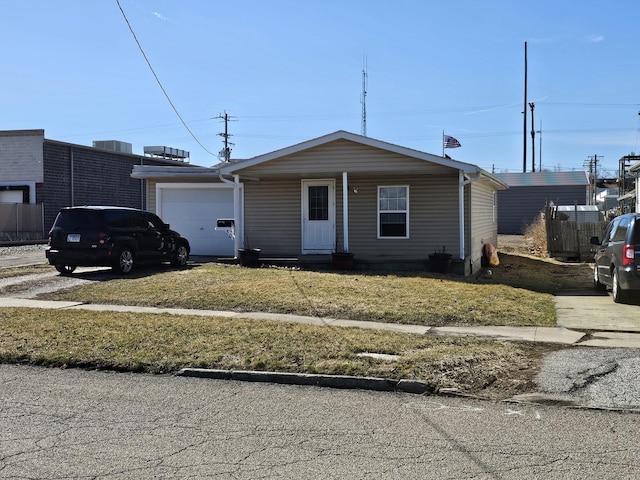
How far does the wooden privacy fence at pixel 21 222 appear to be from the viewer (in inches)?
1226

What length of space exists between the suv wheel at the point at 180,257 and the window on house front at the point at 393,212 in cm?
569

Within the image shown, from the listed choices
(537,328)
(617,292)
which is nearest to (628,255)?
(617,292)

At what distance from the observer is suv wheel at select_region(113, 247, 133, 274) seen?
1544 cm

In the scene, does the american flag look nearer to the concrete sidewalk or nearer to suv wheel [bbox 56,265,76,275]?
the concrete sidewalk

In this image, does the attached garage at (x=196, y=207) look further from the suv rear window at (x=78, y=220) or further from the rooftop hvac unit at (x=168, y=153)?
the rooftop hvac unit at (x=168, y=153)

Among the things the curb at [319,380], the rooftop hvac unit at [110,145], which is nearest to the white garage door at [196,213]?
the curb at [319,380]

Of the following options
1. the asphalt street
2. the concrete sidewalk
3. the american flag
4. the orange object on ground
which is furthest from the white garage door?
the asphalt street

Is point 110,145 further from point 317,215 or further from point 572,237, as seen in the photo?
point 572,237

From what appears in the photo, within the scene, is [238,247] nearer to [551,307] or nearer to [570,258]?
[551,307]

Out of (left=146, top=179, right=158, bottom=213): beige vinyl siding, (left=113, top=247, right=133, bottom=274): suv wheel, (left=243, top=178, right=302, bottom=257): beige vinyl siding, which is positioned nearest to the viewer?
(left=113, top=247, right=133, bottom=274): suv wheel

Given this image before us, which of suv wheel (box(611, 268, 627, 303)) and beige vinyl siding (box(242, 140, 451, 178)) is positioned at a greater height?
beige vinyl siding (box(242, 140, 451, 178))

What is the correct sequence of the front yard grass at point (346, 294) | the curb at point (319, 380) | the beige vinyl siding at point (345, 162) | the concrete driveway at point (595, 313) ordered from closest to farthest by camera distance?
1. the curb at point (319, 380)
2. the concrete driveway at point (595, 313)
3. the front yard grass at point (346, 294)
4. the beige vinyl siding at point (345, 162)

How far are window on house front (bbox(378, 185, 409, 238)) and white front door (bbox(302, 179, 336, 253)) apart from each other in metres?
1.56

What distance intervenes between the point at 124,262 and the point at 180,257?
7.36ft
